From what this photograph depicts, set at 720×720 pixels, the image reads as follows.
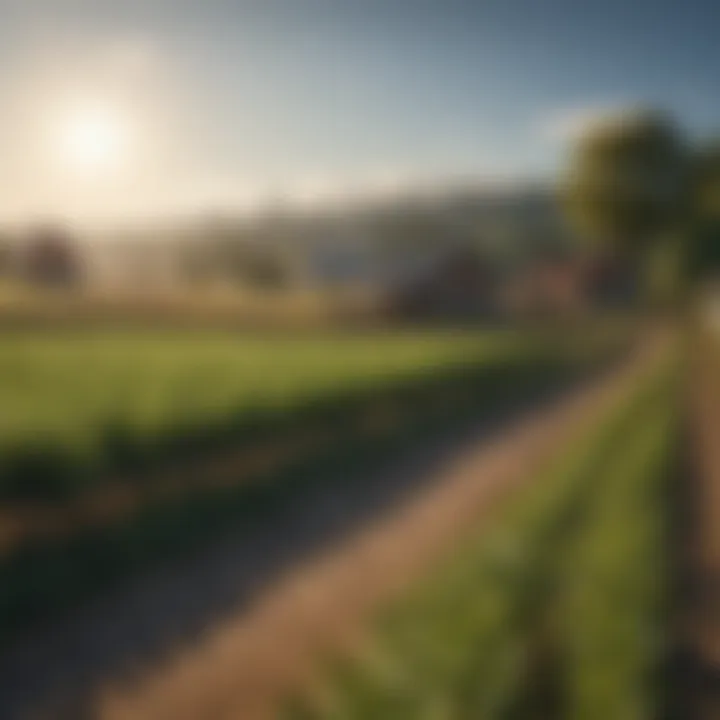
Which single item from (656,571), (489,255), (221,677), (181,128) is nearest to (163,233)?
(181,128)

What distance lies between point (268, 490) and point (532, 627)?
90 centimetres

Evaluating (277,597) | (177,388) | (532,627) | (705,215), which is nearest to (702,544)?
(532,627)

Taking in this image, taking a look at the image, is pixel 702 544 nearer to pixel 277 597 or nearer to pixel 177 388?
pixel 277 597

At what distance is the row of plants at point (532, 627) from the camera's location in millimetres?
1500

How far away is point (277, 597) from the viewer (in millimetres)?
1954

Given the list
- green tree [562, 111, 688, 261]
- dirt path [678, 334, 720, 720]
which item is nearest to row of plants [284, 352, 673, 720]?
dirt path [678, 334, 720, 720]

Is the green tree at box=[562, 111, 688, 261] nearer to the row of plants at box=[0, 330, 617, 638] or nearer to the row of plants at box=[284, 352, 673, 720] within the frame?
the row of plants at box=[0, 330, 617, 638]

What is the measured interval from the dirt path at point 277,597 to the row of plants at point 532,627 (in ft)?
0.27

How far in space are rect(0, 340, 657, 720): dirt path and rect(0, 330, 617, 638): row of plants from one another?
2.4 inches

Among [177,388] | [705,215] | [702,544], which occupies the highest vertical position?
[705,215]

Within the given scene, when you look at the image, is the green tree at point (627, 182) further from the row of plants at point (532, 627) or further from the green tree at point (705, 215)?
the row of plants at point (532, 627)

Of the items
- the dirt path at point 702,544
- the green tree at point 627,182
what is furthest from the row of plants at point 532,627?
the green tree at point 627,182

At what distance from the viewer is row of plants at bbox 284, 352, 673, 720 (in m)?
1.50

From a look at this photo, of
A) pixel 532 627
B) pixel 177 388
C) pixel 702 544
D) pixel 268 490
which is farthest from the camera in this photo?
pixel 268 490
